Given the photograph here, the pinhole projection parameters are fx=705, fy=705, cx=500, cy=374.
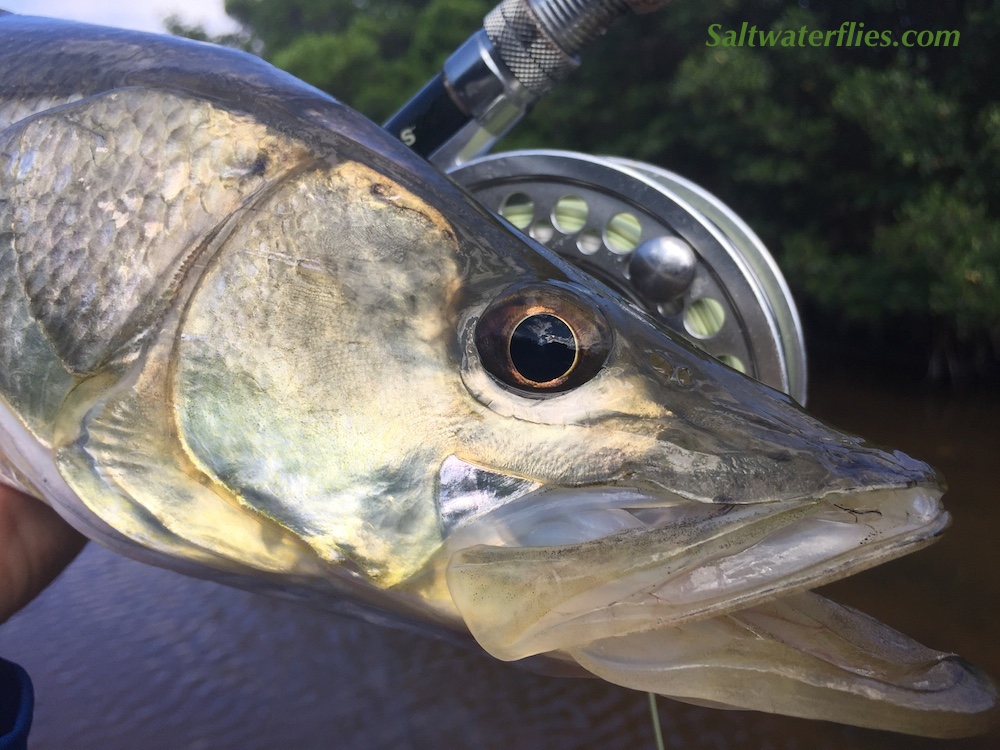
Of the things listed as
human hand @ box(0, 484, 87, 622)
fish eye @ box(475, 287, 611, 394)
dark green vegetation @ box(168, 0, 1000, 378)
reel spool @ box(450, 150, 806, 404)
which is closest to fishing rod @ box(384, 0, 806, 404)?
reel spool @ box(450, 150, 806, 404)

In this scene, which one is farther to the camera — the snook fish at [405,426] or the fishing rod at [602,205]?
the fishing rod at [602,205]

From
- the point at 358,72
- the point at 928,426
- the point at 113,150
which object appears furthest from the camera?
the point at 358,72

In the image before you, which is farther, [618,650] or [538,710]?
[538,710]

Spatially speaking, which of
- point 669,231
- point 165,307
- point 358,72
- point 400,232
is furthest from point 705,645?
point 358,72

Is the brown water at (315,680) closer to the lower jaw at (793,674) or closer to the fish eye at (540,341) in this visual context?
the lower jaw at (793,674)

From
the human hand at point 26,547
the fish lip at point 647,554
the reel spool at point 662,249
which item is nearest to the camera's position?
the fish lip at point 647,554

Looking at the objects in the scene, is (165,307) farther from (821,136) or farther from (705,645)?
(821,136)

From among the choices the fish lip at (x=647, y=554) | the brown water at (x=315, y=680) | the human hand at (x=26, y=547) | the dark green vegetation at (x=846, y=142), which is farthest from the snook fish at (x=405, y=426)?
the dark green vegetation at (x=846, y=142)
